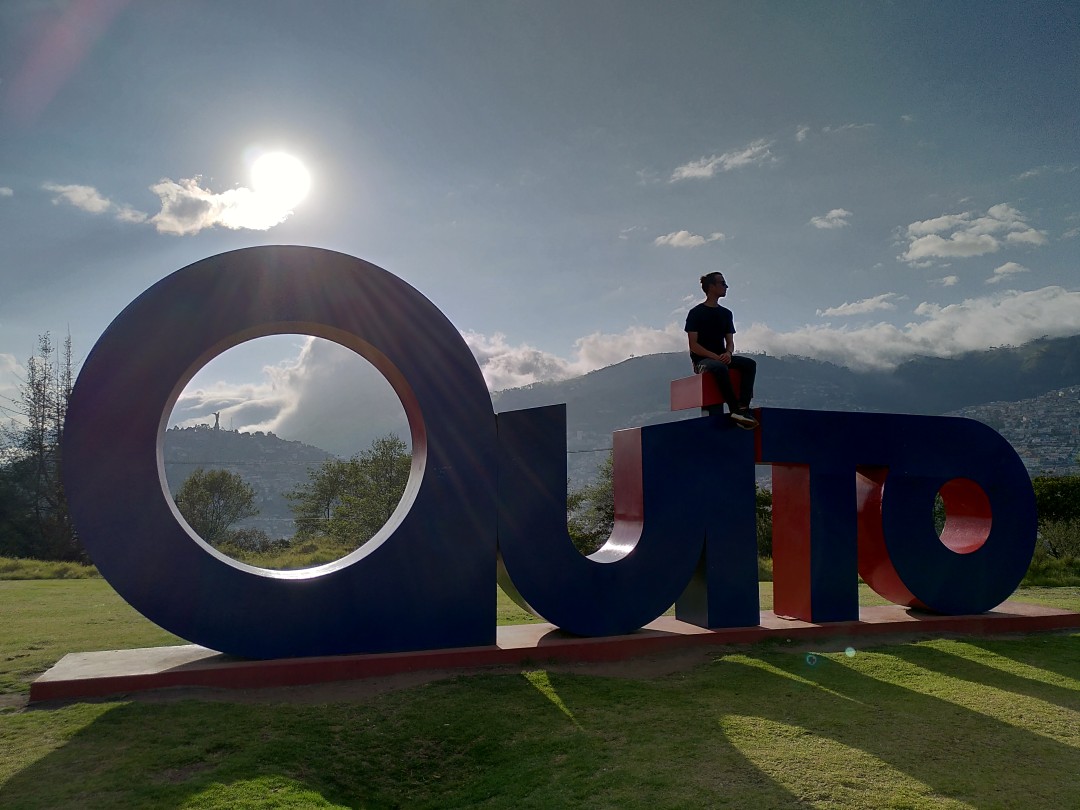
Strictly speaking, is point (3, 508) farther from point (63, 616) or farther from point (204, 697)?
point (204, 697)

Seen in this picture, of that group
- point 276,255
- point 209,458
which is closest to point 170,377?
point 276,255

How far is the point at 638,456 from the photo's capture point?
7.78 metres

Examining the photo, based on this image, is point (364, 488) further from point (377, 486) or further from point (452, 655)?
point (452, 655)

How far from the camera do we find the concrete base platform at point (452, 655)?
5.73 m

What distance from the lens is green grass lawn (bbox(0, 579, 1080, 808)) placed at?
13.6ft

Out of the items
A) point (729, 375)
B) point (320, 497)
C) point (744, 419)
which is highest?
point (729, 375)

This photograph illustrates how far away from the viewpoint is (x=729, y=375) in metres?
8.11

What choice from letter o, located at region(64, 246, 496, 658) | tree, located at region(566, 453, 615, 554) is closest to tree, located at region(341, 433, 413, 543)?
tree, located at region(566, 453, 615, 554)

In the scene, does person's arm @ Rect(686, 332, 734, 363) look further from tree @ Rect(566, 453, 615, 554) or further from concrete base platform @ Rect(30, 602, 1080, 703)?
tree @ Rect(566, 453, 615, 554)

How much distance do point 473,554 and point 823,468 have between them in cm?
409

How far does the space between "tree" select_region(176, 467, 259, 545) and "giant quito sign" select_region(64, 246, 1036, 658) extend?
1703 inches

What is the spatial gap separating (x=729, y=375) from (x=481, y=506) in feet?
10.2

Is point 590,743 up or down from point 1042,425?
down

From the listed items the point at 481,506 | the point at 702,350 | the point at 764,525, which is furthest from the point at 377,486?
the point at 481,506
